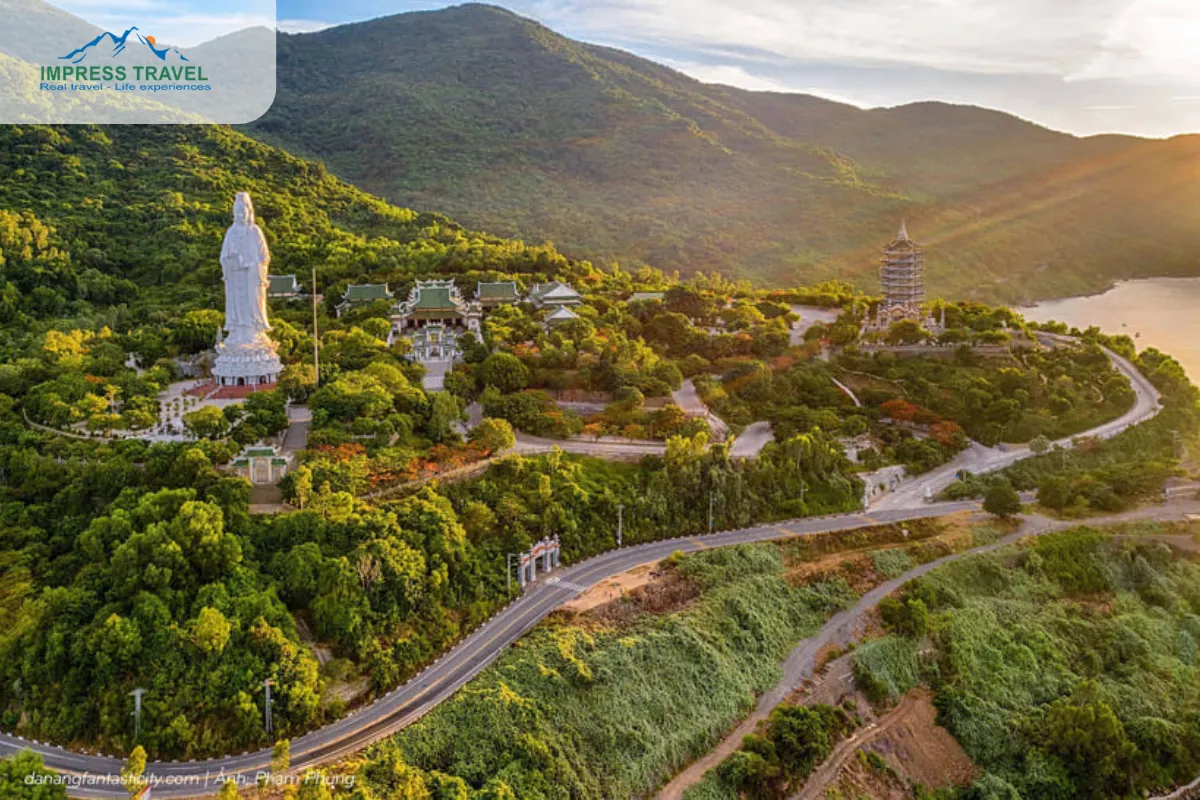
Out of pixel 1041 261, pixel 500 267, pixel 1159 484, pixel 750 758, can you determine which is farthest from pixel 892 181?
pixel 750 758

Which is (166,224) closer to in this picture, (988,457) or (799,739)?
(988,457)

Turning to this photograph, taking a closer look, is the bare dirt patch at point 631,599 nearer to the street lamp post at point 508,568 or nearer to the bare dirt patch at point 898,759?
the street lamp post at point 508,568

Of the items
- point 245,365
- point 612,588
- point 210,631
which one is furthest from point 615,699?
point 245,365

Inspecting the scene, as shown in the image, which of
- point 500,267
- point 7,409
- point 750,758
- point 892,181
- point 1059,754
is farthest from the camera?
point 892,181

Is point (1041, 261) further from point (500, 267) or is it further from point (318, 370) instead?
point (318, 370)

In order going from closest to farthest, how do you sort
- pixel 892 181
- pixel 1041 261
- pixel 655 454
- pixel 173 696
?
1. pixel 173 696
2. pixel 655 454
3. pixel 1041 261
4. pixel 892 181

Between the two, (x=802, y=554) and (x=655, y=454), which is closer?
(x=802, y=554)
